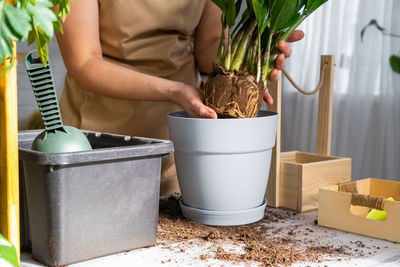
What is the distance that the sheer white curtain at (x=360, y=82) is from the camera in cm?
238

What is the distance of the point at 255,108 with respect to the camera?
0.91 metres

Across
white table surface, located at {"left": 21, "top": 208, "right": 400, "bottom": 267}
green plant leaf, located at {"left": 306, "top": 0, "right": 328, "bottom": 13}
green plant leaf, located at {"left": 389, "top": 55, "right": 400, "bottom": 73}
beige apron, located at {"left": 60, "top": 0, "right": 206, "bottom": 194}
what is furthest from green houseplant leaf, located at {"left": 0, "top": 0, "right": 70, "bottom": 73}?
green plant leaf, located at {"left": 389, "top": 55, "right": 400, "bottom": 73}

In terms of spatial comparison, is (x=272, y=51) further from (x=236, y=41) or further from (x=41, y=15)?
(x=41, y=15)

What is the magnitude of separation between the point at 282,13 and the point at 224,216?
0.40 metres

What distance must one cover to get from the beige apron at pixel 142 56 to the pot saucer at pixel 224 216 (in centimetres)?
31

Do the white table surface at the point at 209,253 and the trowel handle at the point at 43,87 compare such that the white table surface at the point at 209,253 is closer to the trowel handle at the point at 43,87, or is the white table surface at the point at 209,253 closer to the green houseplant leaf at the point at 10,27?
the trowel handle at the point at 43,87

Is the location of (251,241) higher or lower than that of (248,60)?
lower

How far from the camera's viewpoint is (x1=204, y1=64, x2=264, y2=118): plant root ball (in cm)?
89

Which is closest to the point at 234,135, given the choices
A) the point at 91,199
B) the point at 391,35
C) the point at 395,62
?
the point at 91,199

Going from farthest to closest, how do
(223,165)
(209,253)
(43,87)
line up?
(223,165)
(209,253)
(43,87)

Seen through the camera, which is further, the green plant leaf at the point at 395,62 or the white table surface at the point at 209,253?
the green plant leaf at the point at 395,62

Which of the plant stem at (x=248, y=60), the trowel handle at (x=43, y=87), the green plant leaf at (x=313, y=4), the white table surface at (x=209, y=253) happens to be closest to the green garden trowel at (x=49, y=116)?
the trowel handle at (x=43, y=87)

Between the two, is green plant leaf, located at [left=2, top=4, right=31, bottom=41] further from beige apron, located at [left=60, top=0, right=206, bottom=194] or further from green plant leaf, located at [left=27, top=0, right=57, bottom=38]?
beige apron, located at [left=60, top=0, right=206, bottom=194]

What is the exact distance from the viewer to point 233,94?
888 mm
